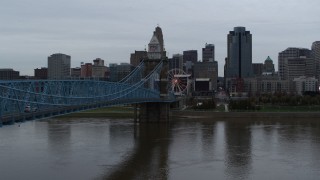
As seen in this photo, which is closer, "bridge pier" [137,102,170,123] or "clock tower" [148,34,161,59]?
"bridge pier" [137,102,170,123]

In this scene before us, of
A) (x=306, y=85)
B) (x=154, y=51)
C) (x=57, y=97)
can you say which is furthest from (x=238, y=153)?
(x=306, y=85)

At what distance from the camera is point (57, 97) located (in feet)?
104

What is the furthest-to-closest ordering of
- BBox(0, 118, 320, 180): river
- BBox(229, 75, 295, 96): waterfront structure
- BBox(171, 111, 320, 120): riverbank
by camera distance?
BBox(229, 75, 295, 96): waterfront structure → BBox(171, 111, 320, 120): riverbank → BBox(0, 118, 320, 180): river

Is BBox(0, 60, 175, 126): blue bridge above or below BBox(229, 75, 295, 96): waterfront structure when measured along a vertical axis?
below

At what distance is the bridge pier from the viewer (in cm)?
6462

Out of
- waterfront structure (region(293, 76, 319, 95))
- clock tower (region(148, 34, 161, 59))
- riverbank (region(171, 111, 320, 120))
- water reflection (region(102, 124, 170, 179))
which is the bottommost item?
water reflection (region(102, 124, 170, 179))

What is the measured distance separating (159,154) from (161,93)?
118 ft

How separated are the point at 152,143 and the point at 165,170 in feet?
42.3

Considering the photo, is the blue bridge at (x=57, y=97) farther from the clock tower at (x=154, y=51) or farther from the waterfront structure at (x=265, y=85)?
the waterfront structure at (x=265, y=85)

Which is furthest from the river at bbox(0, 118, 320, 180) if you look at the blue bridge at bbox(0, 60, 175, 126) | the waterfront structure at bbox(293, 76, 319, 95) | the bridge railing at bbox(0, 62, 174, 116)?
A: the waterfront structure at bbox(293, 76, 319, 95)

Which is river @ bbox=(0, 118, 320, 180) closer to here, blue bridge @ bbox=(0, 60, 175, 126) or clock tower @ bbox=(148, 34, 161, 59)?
blue bridge @ bbox=(0, 60, 175, 126)

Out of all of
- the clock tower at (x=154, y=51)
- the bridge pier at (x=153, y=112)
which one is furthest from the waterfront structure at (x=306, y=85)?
the bridge pier at (x=153, y=112)

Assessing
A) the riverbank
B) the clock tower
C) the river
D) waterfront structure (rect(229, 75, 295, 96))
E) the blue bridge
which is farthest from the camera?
waterfront structure (rect(229, 75, 295, 96))

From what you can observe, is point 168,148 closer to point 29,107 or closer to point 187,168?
point 187,168
